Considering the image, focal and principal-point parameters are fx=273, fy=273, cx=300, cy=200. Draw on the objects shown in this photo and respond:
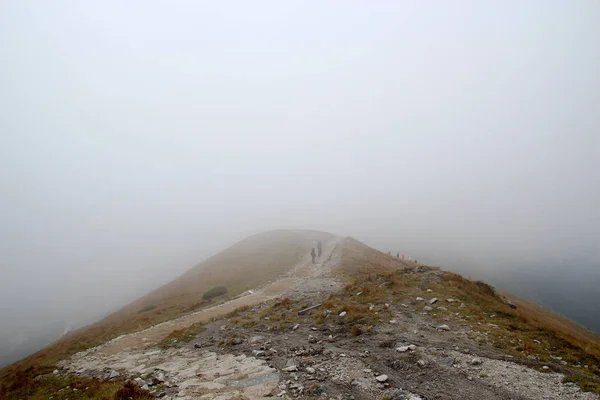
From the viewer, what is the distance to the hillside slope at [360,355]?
29.5 feet

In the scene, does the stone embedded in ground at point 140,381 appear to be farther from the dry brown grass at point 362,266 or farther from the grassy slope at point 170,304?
the dry brown grass at point 362,266

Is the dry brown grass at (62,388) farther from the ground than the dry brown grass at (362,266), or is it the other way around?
the dry brown grass at (62,388)

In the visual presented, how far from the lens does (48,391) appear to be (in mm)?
14469

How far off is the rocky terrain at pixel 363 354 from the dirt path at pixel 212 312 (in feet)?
1.01

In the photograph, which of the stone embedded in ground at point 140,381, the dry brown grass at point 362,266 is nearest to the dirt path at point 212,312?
the dry brown grass at point 362,266

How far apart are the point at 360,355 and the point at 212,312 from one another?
19784 millimetres

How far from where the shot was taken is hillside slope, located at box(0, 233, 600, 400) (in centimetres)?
900

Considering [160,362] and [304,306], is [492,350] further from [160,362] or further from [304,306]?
[160,362]

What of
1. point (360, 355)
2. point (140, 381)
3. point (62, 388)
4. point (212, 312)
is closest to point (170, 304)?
point (212, 312)

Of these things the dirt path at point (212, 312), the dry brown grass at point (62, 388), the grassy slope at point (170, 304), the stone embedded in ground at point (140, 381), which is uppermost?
the stone embedded in ground at point (140, 381)

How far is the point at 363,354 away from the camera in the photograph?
38.4ft

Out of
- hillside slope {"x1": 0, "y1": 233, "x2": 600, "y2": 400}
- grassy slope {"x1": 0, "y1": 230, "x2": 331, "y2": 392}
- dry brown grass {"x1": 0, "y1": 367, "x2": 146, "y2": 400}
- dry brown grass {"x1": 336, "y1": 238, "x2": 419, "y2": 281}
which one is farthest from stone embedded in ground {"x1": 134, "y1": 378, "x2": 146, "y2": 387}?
dry brown grass {"x1": 336, "y1": 238, "x2": 419, "y2": 281}

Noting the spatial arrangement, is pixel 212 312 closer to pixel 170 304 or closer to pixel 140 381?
pixel 170 304

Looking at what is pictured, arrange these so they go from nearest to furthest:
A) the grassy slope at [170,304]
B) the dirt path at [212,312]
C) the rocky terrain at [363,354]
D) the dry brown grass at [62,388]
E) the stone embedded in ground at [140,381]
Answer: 1. the rocky terrain at [363,354]
2. the dry brown grass at [62,388]
3. the stone embedded in ground at [140,381]
4. the dirt path at [212,312]
5. the grassy slope at [170,304]
